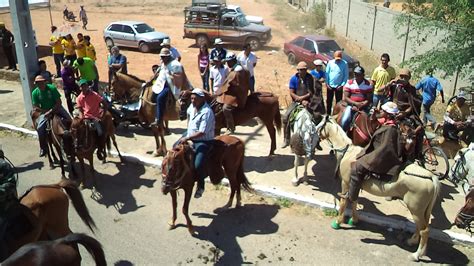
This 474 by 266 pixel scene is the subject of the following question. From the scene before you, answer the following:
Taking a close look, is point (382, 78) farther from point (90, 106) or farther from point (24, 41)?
point (24, 41)

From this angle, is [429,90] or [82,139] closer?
[82,139]

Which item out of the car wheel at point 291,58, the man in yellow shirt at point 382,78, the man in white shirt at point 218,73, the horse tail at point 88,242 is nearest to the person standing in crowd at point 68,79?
the man in white shirt at point 218,73

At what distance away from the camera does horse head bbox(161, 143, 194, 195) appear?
659cm

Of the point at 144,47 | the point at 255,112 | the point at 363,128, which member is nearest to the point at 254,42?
the point at 144,47

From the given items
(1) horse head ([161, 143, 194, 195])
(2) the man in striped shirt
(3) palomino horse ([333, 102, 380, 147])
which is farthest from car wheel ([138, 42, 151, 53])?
(1) horse head ([161, 143, 194, 195])

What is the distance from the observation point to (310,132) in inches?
324

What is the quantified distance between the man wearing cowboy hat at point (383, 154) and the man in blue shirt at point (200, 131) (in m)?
2.40

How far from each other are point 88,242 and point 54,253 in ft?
1.39

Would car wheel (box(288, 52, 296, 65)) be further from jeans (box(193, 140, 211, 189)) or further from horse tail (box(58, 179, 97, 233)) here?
horse tail (box(58, 179, 97, 233))

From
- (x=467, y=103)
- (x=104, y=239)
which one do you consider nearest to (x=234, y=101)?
(x=104, y=239)

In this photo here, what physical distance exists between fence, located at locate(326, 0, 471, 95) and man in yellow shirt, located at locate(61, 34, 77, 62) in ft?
37.7

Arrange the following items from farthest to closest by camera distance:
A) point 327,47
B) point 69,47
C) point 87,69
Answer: point 327,47 → point 69,47 → point 87,69

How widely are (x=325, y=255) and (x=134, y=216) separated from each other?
3.47m

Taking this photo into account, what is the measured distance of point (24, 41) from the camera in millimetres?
11109
